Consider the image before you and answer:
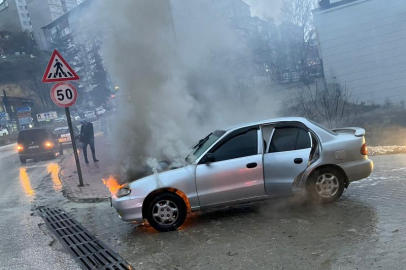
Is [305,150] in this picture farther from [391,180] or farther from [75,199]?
[75,199]

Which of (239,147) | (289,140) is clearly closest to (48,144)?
(239,147)

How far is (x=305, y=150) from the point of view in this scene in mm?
4684

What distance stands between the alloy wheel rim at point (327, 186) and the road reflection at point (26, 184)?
657cm

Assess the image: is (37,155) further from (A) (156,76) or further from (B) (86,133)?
(A) (156,76)

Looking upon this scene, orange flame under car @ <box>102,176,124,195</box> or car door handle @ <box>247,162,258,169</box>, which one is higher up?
car door handle @ <box>247,162,258,169</box>

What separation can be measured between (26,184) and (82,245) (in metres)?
6.54

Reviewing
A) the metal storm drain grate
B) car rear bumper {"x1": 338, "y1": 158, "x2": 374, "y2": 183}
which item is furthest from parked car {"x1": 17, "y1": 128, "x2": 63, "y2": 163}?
car rear bumper {"x1": 338, "y1": 158, "x2": 374, "y2": 183}

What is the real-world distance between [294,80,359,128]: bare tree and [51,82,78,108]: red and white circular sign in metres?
9.73

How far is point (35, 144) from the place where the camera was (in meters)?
15.4

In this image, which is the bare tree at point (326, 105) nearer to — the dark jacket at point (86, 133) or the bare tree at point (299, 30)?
the bare tree at point (299, 30)

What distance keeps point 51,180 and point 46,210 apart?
384 cm

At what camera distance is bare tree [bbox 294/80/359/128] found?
45.6ft

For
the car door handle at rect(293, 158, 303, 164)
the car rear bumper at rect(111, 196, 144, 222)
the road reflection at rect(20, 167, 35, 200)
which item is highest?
the car door handle at rect(293, 158, 303, 164)

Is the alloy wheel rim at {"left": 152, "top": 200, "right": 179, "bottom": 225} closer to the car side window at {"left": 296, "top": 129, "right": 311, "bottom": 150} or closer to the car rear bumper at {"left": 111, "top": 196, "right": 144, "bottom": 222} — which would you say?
the car rear bumper at {"left": 111, "top": 196, "right": 144, "bottom": 222}
